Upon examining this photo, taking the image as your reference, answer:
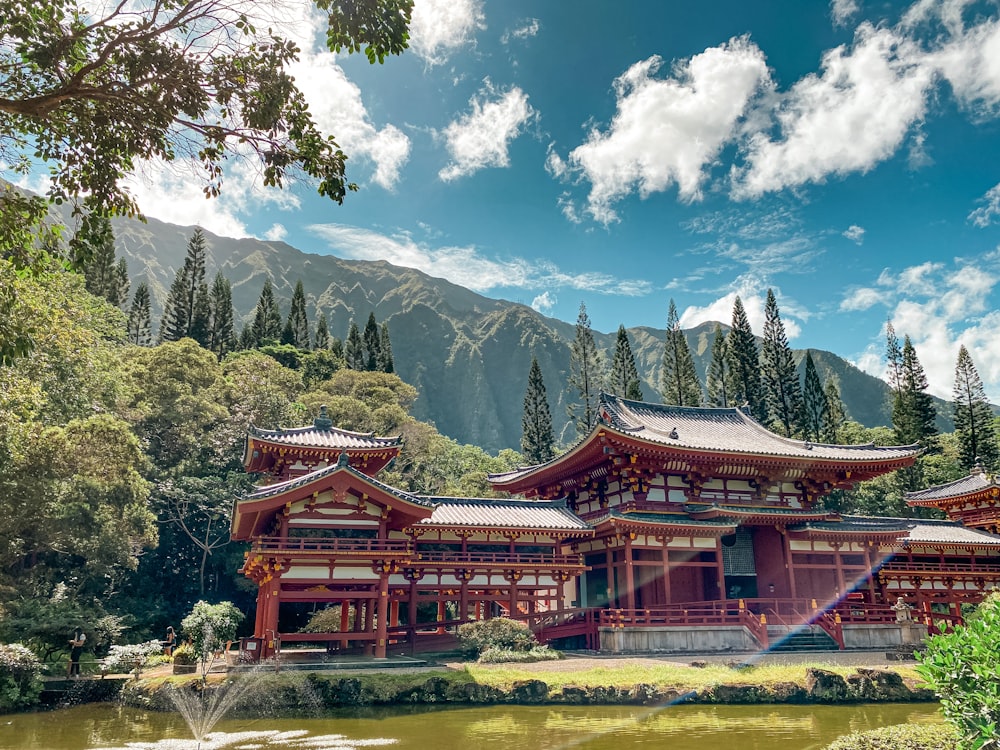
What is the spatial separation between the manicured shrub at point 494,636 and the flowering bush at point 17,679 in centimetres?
1074

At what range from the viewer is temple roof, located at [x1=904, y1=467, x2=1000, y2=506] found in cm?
3098

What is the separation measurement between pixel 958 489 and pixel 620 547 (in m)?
19.7

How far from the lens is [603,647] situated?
2123 centimetres

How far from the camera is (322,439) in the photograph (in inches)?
976

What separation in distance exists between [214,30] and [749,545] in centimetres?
2557

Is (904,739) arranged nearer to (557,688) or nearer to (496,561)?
(557,688)

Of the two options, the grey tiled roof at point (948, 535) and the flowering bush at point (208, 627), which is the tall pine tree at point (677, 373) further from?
the flowering bush at point (208, 627)

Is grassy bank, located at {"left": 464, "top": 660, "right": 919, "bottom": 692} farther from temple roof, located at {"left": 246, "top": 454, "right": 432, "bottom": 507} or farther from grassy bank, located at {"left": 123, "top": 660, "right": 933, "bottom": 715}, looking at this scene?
temple roof, located at {"left": 246, "top": 454, "right": 432, "bottom": 507}

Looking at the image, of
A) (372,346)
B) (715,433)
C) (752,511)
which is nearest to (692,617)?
(752,511)

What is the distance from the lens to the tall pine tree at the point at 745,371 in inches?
2080

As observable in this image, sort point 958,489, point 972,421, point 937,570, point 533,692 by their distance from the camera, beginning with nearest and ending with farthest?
point 533,692 < point 937,570 < point 958,489 < point 972,421

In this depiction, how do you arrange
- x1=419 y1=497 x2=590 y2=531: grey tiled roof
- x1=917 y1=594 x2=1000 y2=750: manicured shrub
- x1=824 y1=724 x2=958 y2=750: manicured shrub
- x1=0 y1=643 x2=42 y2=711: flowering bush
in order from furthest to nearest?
x1=419 y1=497 x2=590 y2=531: grey tiled roof < x1=0 y1=643 x2=42 y2=711: flowering bush < x1=824 y1=724 x2=958 y2=750: manicured shrub < x1=917 y1=594 x2=1000 y2=750: manicured shrub

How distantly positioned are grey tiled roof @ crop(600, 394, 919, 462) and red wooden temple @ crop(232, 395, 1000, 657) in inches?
5.3

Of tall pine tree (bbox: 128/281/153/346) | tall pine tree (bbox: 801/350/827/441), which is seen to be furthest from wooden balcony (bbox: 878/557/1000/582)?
tall pine tree (bbox: 128/281/153/346)
